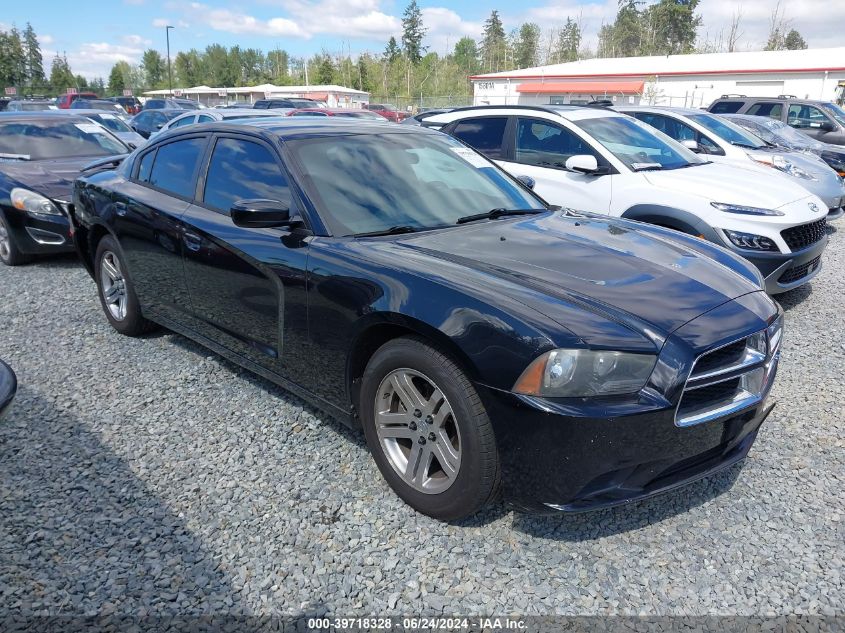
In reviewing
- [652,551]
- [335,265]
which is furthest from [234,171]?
[652,551]

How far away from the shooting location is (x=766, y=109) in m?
14.2

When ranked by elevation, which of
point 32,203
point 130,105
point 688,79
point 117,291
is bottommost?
point 117,291

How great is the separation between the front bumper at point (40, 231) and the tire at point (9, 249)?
0.09 metres

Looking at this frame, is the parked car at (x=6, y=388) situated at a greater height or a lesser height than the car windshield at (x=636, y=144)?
lesser

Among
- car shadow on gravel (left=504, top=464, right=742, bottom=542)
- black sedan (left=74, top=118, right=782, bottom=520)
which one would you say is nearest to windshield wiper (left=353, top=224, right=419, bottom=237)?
black sedan (left=74, top=118, right=782, bottom=520)

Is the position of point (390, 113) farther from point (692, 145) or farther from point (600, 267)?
point (600, 267)

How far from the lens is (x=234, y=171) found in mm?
3705

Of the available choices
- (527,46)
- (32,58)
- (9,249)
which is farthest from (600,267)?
(32,58)

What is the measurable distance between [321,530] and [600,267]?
1.68m

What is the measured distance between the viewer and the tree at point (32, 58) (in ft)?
342

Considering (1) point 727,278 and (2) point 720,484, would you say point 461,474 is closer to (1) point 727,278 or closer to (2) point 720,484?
(2) point 720,484

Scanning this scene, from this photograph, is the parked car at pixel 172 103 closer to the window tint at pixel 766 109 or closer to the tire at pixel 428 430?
the window tint at pixel 766 109

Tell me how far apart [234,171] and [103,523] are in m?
2.01

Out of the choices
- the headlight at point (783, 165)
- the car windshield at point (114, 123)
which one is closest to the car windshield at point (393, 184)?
the headlight at point (783, 165)
